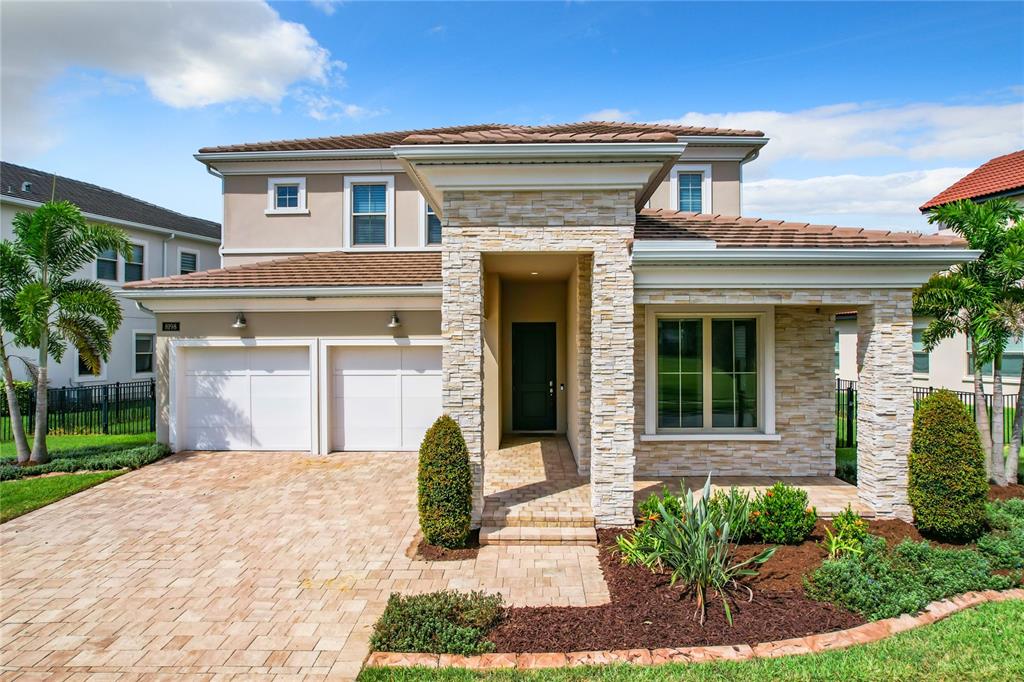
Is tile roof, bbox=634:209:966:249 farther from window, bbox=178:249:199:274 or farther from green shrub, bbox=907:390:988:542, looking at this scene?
window, bbox=178:249:199:274

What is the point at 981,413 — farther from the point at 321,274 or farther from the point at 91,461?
the point at 91,461

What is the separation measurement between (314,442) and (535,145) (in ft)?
26.1

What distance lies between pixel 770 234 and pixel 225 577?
27.8 feet

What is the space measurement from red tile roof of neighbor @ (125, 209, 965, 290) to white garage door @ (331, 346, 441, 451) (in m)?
1.65

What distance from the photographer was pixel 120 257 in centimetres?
1827

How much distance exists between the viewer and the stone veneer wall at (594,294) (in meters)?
6.52

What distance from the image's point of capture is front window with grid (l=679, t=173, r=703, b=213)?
44.9 feet

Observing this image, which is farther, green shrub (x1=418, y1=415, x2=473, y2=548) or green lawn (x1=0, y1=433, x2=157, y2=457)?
green lawn (x1=0, y1=433, x2=157, y2=457)

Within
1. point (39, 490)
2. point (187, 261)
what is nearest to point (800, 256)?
point (39, 490)

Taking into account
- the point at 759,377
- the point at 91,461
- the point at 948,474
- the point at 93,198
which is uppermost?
the point at 93,198

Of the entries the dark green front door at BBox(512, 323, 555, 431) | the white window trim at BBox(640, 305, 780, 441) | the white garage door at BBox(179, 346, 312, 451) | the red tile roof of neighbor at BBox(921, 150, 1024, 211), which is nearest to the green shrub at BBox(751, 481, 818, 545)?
the white window trim at BBox(640, 305, 780, 441)

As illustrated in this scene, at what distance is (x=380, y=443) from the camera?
11.1m

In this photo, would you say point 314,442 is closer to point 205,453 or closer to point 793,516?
point 205,453

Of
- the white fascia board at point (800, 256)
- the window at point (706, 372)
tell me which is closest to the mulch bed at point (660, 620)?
the window at point (706, 372)
